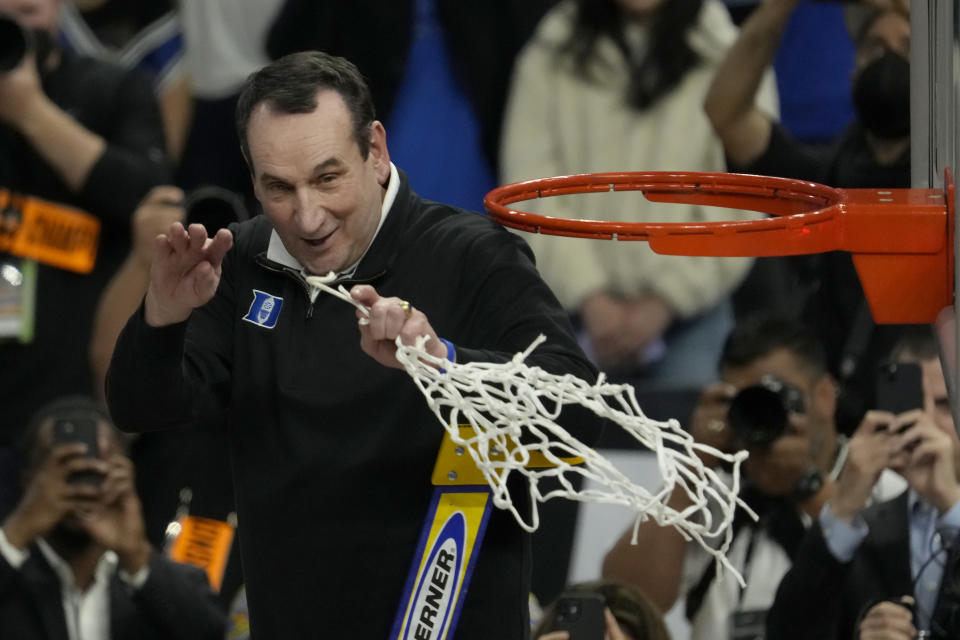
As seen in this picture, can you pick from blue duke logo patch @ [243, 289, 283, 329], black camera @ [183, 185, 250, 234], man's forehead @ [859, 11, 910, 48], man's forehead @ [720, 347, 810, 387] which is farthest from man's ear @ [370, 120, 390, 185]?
man's forehead @ [859, 11, 910, 48]

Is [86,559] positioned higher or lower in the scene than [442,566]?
lower

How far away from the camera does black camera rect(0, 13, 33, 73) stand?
4.72 meters

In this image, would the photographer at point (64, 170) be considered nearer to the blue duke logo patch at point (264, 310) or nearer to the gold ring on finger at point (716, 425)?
the gold ring on finger at point (716, 425)

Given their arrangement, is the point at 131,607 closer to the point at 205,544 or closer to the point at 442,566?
the point at 205,544

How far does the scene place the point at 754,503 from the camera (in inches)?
162

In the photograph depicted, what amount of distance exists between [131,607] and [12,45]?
5.56ft

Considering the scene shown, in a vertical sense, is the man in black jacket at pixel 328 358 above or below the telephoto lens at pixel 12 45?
below

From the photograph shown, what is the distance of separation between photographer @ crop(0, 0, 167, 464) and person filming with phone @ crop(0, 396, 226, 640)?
0.60 meters

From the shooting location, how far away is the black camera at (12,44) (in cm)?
472

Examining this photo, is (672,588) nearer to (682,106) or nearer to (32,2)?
(682,106)

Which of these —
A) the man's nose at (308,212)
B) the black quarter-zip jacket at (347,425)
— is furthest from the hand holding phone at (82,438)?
the man's nose at (308,212)

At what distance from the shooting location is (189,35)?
5277 millimetres

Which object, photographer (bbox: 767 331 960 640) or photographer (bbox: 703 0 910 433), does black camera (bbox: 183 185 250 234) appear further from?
photographer (bbox: 767 331 960 640)

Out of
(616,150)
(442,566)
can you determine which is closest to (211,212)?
(616,150)
